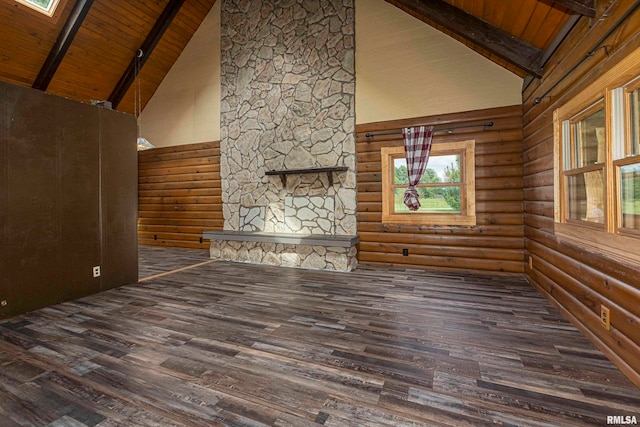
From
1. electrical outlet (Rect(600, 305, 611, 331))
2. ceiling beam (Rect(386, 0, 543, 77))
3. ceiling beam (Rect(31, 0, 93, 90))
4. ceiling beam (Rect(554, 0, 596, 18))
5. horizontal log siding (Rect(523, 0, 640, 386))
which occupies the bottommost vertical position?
electrical outlet (Rect(600, 305, 611, 331))

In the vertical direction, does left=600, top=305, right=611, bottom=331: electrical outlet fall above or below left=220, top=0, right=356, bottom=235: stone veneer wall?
below

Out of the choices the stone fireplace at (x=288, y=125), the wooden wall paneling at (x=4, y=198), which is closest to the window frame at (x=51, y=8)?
the stone fireplace at (x=288, y=125)

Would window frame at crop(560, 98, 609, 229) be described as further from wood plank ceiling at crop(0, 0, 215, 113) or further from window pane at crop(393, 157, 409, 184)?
wood plank ceiling at crop(0, 0, 215, 113)

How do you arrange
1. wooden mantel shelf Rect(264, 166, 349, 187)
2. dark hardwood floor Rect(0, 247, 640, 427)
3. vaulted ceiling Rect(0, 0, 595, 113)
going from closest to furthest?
dark hardwood floor Rect(0, 247, 640, 427)
vaulted ceiling Rect(0, 0, 595, 113)
wooden mantel shelf Rect(264, 166, 349, 187)

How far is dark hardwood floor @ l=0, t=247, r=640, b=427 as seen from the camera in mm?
1514

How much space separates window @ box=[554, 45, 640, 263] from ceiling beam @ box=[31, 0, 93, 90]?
7223mm

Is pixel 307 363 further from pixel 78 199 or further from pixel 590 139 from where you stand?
pixel 78 199

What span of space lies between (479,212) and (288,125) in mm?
3530

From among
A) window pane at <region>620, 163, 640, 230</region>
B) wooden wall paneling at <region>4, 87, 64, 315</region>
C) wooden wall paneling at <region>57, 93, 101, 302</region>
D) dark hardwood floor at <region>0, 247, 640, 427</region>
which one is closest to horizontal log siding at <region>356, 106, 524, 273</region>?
dark hardwood floor at <region>0, 247, 640, 427</region>

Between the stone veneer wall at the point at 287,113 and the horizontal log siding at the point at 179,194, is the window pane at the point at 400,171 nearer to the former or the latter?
the stone veneer wall at the point at 287,113

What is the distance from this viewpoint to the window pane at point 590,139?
2246mm

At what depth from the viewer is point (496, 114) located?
4.11 m

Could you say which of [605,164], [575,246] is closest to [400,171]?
[575,246]

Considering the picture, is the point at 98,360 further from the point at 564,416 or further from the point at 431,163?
the point at 431,163
